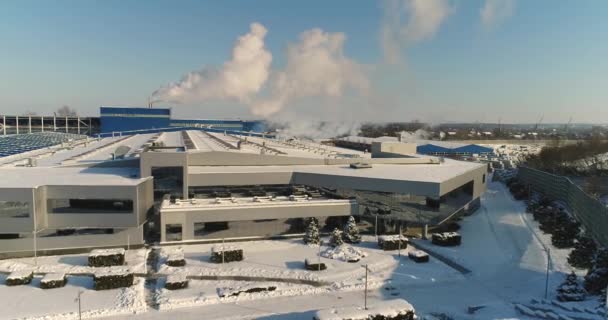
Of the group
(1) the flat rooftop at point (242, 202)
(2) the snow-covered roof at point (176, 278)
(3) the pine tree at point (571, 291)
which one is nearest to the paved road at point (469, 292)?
(3) the pine tree at point (571, 291)

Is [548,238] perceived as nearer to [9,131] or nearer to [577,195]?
[577,195]

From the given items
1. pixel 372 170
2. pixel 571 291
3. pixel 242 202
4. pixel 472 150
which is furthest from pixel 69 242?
pixel 472 150

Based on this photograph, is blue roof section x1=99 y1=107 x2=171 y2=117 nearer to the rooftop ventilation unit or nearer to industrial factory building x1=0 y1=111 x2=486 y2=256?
industrial factory building x1=0 y1=111 x2=486 y2=256

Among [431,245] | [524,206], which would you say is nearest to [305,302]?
[431,245]

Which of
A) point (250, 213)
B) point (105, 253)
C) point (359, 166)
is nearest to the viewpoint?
point (105, 253)

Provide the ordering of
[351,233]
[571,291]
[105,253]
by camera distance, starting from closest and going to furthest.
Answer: [571,291]
[105,253]
[351,233]

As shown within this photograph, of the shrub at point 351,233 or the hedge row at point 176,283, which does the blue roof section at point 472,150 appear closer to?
the shrub at point 351,233

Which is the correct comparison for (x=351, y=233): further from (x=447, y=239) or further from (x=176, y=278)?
(x=176, y=278)

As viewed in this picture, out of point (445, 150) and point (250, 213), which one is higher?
point (445, 150)
